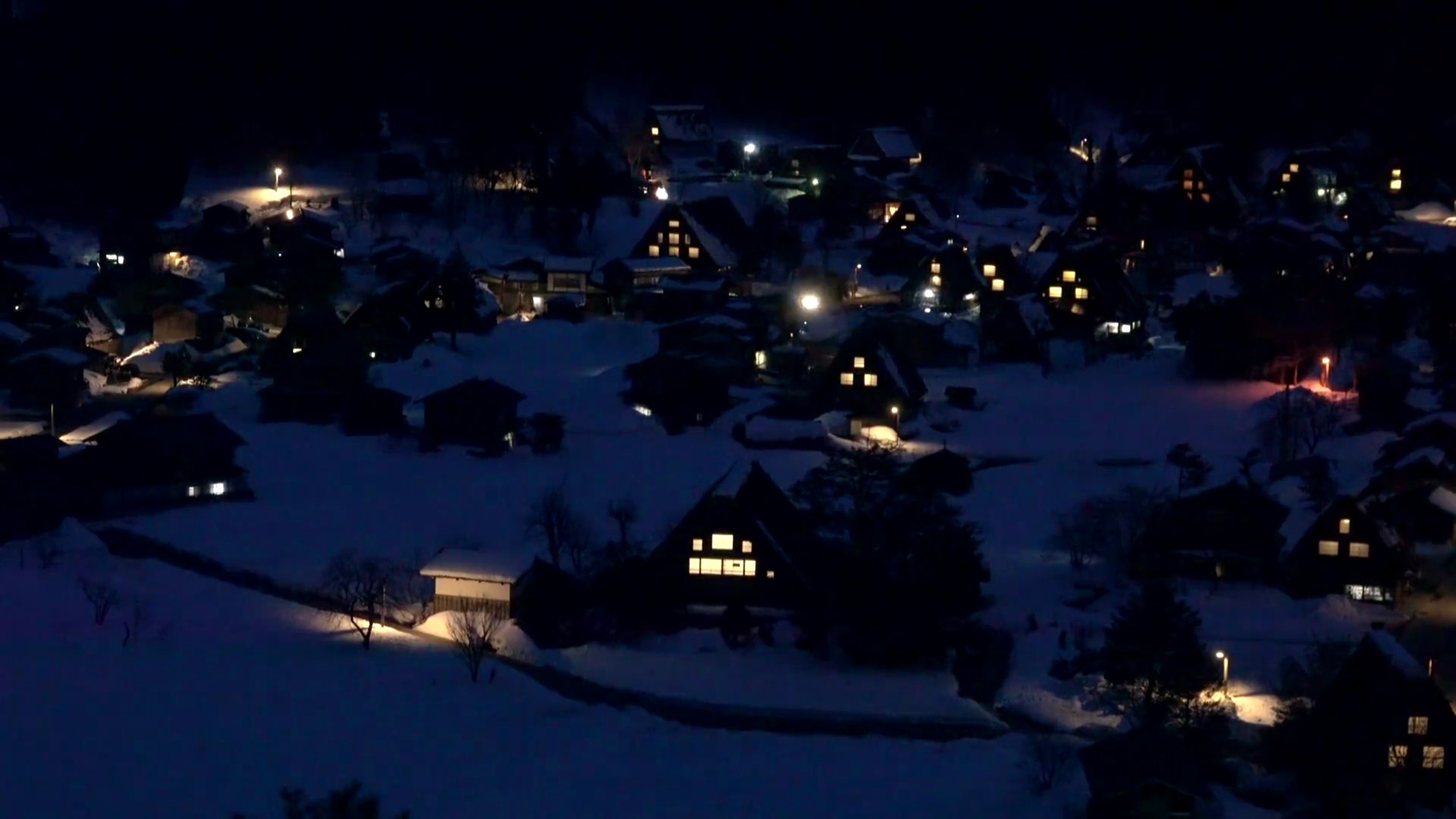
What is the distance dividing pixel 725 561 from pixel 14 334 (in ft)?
38.6

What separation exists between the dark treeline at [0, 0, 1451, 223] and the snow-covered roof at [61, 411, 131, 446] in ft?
39.1

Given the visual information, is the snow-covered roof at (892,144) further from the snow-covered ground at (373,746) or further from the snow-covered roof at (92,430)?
the snow-covered ground at (373,746)

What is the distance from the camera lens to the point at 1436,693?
36.0ft

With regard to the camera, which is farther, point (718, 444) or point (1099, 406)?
point (1099, 406)

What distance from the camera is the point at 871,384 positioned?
65.1ft

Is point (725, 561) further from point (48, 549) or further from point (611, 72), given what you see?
point (611, 72)

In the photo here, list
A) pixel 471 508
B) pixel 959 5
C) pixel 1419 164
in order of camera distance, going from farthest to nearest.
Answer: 1. pixel 959 5
2. pixel 1419 164
3. pixel 471 508

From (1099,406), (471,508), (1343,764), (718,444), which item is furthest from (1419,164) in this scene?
(1343,764)

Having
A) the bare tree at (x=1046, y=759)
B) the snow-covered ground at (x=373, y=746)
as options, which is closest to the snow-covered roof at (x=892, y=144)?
the snow-covered ground at (x=373, y=746)

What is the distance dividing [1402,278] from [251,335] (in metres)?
16.0

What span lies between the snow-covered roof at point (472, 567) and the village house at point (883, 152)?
20.0m

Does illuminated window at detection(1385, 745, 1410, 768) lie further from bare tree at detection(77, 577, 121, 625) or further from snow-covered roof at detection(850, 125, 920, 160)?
snow-covered roof at detection(850, 125, 920, 160)

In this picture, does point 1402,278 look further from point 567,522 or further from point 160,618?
point 160,618

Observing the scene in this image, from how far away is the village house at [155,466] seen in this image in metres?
17.0
